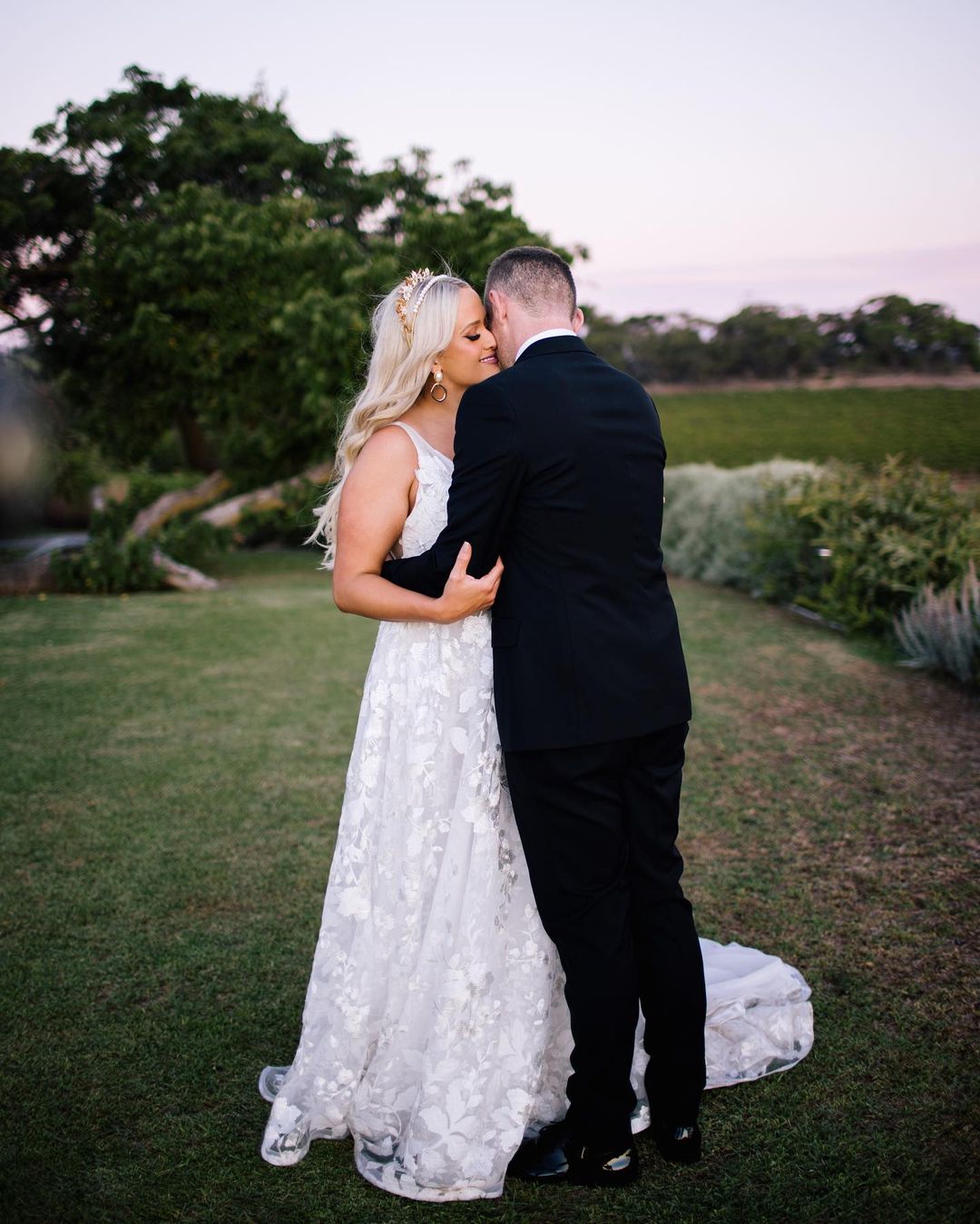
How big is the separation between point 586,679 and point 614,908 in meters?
0.57

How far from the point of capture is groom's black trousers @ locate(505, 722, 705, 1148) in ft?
7.03

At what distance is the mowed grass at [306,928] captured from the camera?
7.50 ft

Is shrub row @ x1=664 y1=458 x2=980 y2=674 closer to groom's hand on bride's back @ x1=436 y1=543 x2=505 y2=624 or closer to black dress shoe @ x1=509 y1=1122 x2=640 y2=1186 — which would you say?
black dress shoe @ x1=509 y1=1122 x2=640 y2=1186

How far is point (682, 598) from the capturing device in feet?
37.0

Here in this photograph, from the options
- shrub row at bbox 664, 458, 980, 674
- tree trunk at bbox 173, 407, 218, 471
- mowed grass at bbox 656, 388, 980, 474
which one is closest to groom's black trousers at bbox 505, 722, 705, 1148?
shrub row at bbox 664, 458, 980, 674

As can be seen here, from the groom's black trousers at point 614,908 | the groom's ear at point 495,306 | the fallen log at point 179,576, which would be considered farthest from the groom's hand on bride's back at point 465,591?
the fallen log at point 179,576

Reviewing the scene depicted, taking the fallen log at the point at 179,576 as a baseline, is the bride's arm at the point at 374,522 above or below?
above

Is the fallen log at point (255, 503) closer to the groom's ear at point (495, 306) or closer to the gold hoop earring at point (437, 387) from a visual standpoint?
the gold hoop earring at point (437, 387)

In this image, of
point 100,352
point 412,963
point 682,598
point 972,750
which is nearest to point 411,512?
point 412,963

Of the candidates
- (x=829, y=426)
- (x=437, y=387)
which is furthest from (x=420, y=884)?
(x=829, y=426)

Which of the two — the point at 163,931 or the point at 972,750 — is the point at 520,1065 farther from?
the point at 972,750

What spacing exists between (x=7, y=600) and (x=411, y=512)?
10.4 metres

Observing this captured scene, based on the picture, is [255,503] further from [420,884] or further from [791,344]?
[791,344]

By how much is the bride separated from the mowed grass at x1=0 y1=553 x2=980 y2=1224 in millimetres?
141
